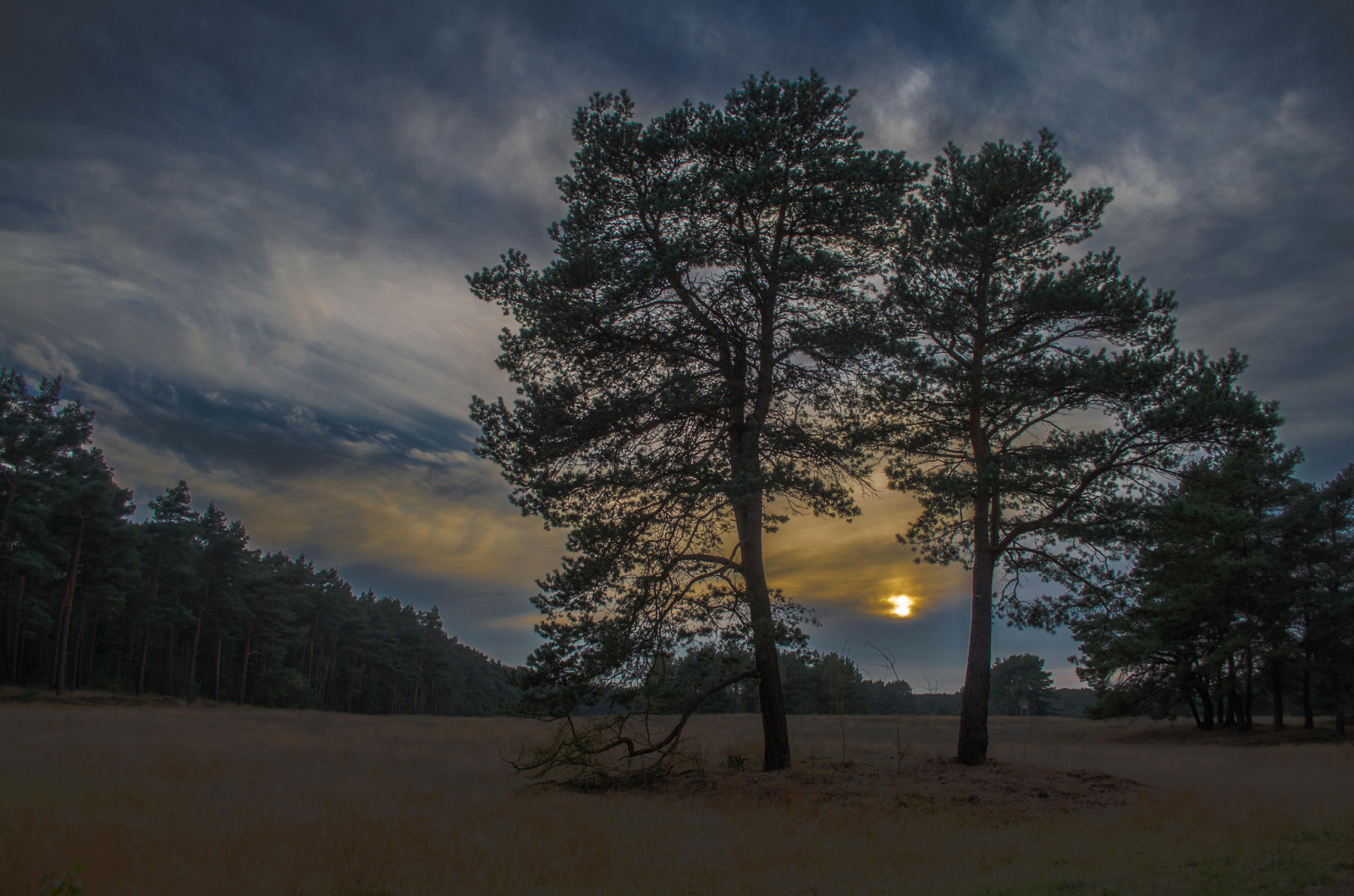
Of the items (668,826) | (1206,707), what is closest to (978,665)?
(668,826)

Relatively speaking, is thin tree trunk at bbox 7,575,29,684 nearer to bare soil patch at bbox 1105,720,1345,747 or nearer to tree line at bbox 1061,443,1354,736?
tree line at bbox 1061,443,1354,736

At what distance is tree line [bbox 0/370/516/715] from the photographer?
1281 inches

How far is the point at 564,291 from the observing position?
12344mm

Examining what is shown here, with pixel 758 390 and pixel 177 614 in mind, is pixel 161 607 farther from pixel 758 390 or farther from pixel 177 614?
pixel 758 390

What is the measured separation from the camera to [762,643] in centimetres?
1240

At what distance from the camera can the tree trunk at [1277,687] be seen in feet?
93.8

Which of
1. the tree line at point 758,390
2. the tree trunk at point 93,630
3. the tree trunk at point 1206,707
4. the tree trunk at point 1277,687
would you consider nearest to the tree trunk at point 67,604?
the tree trunk at point 93,630

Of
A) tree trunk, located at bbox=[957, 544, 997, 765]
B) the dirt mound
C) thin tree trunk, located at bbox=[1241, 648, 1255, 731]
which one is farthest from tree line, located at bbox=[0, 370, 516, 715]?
thin tree trunk, located at bbox=[1241, 648, 1255, 731]

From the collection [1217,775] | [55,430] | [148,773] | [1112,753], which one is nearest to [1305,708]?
[1112,753]

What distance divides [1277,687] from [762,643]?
29569 mm

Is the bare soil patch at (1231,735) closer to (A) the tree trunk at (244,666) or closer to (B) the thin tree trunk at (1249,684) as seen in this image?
(B) the thin tree trunk at (1249,684)

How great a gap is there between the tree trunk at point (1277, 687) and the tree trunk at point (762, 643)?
2716 cm

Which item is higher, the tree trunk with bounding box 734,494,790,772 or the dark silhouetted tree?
the tree trunk with bounding box 734,494,790,772

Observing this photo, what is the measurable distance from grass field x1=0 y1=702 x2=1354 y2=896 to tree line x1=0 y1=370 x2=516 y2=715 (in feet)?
9.86
